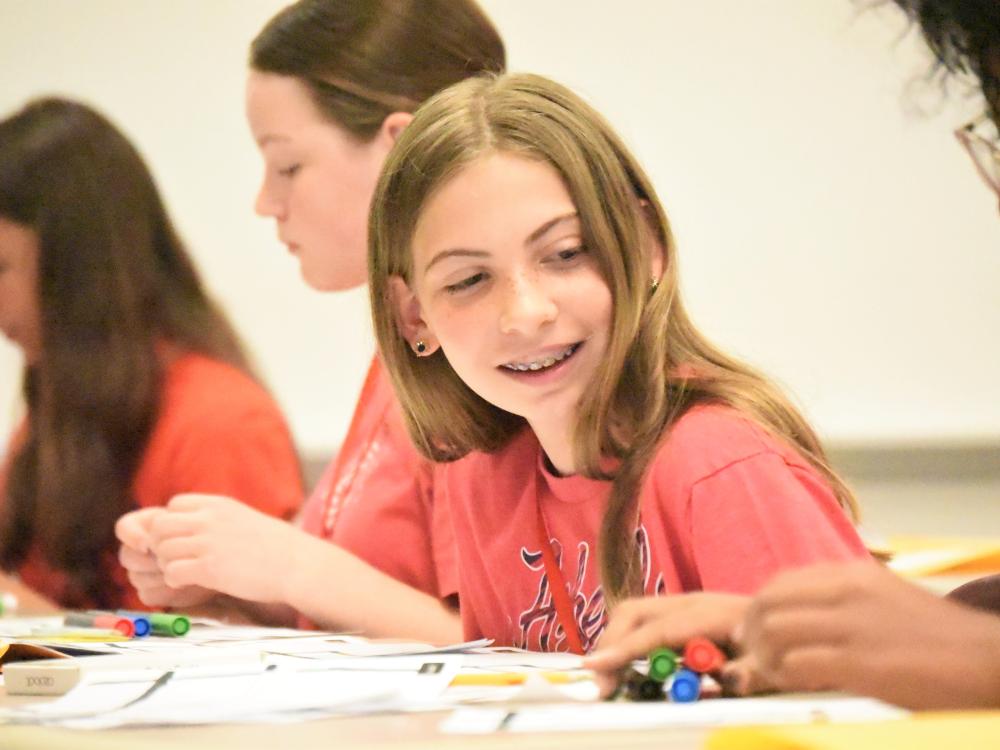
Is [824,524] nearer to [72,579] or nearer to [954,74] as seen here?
[954,74]

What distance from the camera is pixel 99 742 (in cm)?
54

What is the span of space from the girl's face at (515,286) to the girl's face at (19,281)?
95 centimetres

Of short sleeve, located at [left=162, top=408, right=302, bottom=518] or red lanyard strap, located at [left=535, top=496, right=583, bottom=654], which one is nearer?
red lanyard strap, located at [left=535, top=496, right=583, bottom=654]

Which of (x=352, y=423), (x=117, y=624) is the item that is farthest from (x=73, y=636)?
(x=352, y=423)

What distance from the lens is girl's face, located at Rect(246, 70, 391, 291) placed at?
134 centimetres

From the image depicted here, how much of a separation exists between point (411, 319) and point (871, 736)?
2.00 ft

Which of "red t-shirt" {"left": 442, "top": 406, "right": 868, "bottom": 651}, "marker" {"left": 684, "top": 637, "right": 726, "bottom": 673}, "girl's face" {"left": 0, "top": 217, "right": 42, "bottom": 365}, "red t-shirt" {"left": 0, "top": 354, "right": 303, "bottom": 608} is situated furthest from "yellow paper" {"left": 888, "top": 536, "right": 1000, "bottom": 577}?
"girl's face" {"left": 0, "top": 217, "right": 42, "bottom": 365}

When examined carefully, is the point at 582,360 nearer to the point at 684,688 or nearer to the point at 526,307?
the point at 526,307

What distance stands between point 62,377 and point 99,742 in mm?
1233

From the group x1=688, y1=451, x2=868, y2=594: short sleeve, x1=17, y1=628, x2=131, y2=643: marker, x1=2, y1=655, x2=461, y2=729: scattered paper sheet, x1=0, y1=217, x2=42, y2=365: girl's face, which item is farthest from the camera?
x1=0, y1=217, x2=42, y2=365: girl's face

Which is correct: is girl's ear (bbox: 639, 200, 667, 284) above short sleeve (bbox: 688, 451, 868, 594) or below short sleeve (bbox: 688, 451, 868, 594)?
above

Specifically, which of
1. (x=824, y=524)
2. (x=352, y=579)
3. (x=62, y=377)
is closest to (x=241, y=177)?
(x=62, y=377)

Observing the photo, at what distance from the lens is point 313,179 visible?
1.37m

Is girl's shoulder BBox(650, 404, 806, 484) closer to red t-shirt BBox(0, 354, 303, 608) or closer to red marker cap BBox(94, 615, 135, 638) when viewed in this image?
red marker cap BBox(94, 615, 135, 638)
